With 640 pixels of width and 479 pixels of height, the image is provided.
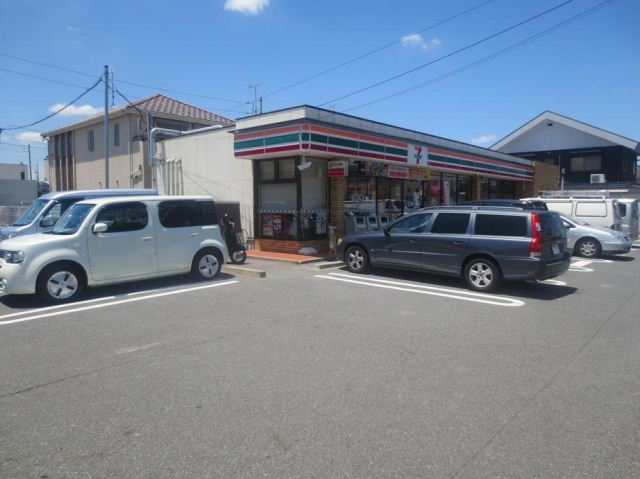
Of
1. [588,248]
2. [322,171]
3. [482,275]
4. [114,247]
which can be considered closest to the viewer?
[114,247]

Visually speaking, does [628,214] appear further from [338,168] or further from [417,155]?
[338,168]

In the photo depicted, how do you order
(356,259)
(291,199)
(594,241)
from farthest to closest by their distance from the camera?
(594,241) → (291,199) → (356,259)

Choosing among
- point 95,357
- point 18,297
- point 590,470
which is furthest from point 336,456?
point 18,297

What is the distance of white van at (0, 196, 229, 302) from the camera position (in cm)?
741

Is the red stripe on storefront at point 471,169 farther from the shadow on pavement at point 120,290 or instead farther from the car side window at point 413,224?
the shadow on pavement at point 120,290

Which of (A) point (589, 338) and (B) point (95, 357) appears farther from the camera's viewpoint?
(A) point (589, 338)

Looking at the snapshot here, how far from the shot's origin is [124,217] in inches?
338

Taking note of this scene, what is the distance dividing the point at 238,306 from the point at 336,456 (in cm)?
465

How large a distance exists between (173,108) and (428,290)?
798 inches

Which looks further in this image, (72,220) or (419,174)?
(419,174)

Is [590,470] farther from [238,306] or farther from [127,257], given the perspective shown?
[127,257]

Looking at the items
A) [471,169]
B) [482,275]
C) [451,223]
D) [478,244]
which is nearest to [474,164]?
[471,169]

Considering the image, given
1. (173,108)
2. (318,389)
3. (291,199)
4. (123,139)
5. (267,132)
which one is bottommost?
(318,389)

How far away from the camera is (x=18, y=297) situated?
26.8 feet
